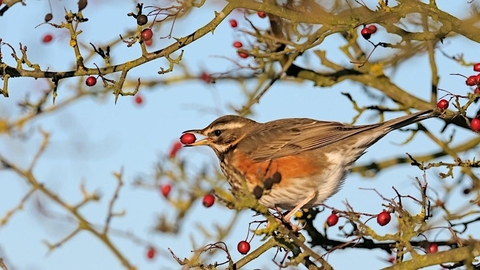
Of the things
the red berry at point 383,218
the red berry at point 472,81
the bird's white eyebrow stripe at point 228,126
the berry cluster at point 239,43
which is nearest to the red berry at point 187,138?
the bird's white eyebrow stripe at point 228,126

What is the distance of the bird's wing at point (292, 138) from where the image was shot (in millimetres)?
5469

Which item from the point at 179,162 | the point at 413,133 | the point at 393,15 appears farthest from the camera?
the point at 179,162

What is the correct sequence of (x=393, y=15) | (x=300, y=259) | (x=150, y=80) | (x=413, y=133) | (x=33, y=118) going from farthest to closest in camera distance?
(x=150, y=80) < (x=33, y=118) < (x=413, y=133) < (x=393, y=15) < (x=300, y=259)

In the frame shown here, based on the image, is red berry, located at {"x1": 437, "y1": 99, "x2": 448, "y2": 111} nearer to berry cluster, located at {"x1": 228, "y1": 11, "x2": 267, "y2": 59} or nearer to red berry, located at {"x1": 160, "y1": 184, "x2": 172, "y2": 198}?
berry cluster, located at {"x1": 228, "y1": 11, "x2": 267, "y2": 59}

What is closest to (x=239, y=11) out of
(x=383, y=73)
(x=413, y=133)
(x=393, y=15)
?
(x=383, y=73)

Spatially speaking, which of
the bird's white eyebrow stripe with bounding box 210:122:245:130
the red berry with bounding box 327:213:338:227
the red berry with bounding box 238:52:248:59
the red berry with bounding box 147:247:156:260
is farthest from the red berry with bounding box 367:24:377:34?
the red berry with bounding box 147:247:156:260

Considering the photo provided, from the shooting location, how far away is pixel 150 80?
704cm

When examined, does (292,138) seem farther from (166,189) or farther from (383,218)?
(383,218)

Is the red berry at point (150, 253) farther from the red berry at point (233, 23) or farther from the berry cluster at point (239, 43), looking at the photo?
the red berry at point (233, 23)

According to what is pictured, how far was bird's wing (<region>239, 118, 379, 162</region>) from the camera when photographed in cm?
547

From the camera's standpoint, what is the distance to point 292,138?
18.6ft

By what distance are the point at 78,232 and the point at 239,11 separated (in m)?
1.94

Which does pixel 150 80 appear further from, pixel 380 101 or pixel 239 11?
pixel 380 101

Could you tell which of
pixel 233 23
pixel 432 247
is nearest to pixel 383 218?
pixel 432 247
